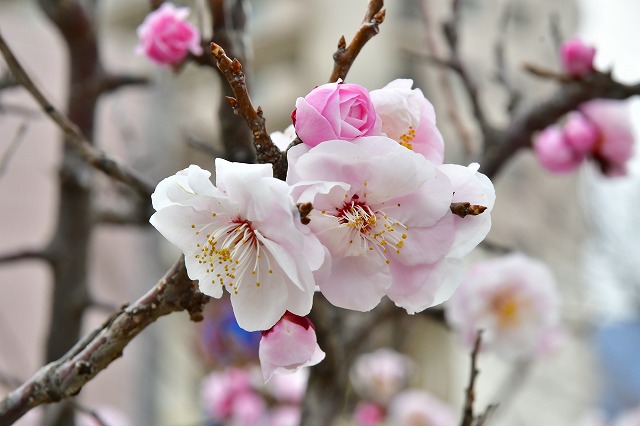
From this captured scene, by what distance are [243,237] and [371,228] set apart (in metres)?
0.10

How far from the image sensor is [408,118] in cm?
52

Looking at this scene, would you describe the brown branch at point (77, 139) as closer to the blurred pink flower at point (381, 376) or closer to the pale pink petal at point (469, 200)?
the pale pink petal at point (469, 200)

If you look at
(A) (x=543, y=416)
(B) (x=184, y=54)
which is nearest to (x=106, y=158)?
(B) (x=184, y=54)

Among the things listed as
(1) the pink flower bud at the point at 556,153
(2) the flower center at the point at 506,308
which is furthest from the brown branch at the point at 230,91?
(2) the flower center at the point at 506,308

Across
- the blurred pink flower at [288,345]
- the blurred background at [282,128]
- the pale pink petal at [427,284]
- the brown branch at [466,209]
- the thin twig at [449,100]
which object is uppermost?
the brown branch at [466,209]

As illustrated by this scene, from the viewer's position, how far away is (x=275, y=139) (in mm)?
583

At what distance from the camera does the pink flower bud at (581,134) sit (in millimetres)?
1170

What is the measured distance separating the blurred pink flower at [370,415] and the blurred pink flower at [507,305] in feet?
2.85

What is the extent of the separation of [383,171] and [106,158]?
0.50m

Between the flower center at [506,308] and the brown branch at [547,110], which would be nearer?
the brown branch at [547,110]

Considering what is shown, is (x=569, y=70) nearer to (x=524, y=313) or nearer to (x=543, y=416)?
(x=524, y=313)

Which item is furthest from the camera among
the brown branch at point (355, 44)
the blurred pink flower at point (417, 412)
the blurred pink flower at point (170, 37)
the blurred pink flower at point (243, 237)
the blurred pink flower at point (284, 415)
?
the blurred pink flower at point (417, 412)

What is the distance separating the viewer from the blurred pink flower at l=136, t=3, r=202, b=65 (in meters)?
0.88

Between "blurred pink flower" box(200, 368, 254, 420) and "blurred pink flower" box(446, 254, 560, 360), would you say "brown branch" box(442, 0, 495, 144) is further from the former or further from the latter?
"blurred pink flower" box(200, 368, 254, 420)
